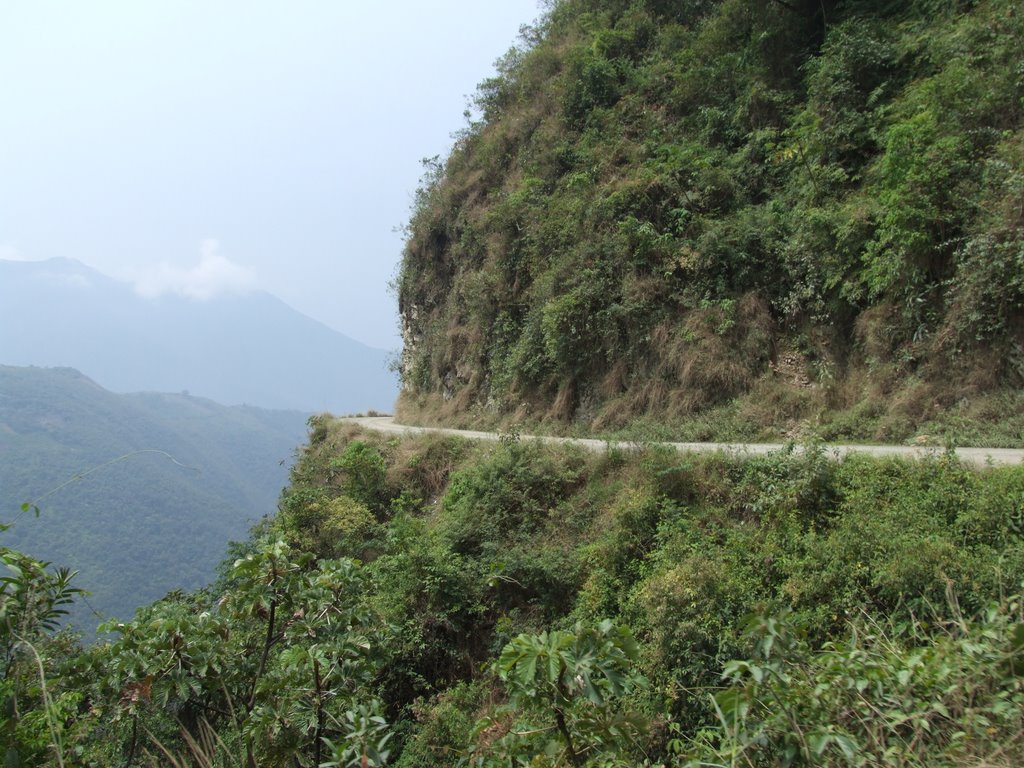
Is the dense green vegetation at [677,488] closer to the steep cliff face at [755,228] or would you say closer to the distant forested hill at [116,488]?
the steep cliff face at [755,228]

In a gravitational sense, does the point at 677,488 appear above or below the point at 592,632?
below

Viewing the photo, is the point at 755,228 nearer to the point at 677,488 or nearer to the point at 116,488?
the point at 677,488

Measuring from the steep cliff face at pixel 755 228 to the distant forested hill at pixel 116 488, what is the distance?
840 cm

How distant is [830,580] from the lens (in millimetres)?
5141

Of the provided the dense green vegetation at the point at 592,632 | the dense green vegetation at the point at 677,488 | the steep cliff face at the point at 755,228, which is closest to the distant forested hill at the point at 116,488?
the dense green vegetation at the point at 592,632

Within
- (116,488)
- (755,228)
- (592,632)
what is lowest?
(116,488)

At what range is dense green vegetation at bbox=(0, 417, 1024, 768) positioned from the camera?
2.09 metres

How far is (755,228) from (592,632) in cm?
1141

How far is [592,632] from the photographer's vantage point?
2.07m

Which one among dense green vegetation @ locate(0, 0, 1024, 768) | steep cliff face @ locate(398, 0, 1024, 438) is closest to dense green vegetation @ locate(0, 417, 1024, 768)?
dense green vegetation @ locate(0, 0, 1024, 768)

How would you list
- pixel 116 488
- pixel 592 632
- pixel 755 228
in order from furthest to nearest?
pixel 116 488
pixel 755 228
pixel 592 632

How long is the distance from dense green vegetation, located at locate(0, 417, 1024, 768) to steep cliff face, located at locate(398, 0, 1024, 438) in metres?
3.24

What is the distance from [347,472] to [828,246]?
36.6ft

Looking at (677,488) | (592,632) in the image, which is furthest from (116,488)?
(592,632)
